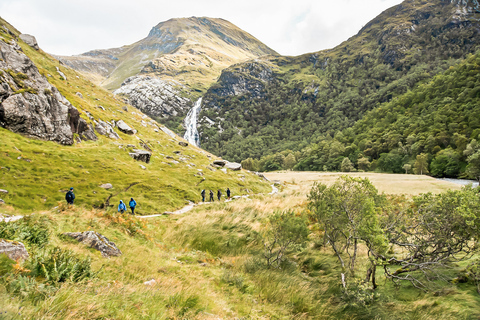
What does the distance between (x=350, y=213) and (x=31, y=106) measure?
45.4m

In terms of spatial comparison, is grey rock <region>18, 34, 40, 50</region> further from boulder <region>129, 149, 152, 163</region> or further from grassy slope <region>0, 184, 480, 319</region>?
grassy slope <region>0, 184, 480, 319</region>

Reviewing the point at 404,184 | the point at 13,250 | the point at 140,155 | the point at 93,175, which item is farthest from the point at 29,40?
the point at 404,184

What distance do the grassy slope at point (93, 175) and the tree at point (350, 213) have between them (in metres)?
23.4

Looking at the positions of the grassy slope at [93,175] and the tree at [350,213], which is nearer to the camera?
the tree at [350,213]

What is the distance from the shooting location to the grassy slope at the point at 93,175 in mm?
23406

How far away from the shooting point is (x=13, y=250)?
5.35 m

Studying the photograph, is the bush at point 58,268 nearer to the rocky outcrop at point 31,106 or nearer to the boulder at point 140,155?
the rocky outcrop at point 31,106

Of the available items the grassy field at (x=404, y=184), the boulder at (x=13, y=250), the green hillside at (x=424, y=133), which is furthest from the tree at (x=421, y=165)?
the boulder at (x=13, y=250)

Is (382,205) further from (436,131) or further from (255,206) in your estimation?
(436,131)

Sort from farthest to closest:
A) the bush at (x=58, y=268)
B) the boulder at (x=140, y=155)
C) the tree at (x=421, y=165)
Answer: the tree at (x=421, y=165), the boulder at (x=140, y=155), the bush at (x=58, y=268)

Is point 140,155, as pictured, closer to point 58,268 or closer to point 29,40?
point 58,268

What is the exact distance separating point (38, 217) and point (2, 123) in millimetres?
32485

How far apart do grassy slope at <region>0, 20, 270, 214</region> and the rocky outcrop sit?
2156 millimetres

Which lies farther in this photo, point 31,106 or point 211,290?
point 31,106
